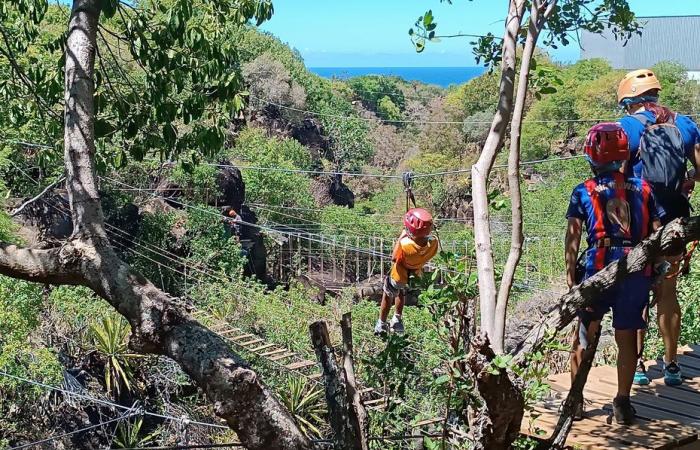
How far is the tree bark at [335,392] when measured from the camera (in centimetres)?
201

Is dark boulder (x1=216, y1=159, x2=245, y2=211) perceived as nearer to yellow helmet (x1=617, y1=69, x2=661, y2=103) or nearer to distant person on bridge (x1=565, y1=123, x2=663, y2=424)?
yellow helmet (x1=617, y1=69, x2=661, y2=103)

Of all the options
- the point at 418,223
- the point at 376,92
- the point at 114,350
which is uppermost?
the point at 376,92

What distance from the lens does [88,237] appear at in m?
2.32

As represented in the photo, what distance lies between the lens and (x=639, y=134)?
3162 mm

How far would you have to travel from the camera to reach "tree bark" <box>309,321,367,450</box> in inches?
79.2

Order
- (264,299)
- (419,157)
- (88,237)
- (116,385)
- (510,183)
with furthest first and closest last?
1. (419,157)
2. (264,299)
3. (116,385)
4. (510,183)
5. (88,237)

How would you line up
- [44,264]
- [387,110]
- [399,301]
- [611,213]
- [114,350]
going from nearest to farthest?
[44,264]
[611,213]
[399,301]
[114,350]
[387,110]

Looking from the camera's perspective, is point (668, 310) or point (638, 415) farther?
point (668, 310)

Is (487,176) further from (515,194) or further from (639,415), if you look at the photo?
(639,415)

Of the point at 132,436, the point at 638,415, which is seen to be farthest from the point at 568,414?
the point at 132,436

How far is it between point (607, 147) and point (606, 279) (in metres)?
0.72

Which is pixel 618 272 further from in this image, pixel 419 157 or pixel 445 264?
pixel 419 157

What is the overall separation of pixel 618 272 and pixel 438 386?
0.61 meters

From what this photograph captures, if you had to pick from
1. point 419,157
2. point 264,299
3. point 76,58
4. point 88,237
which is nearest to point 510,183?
point 88,237
